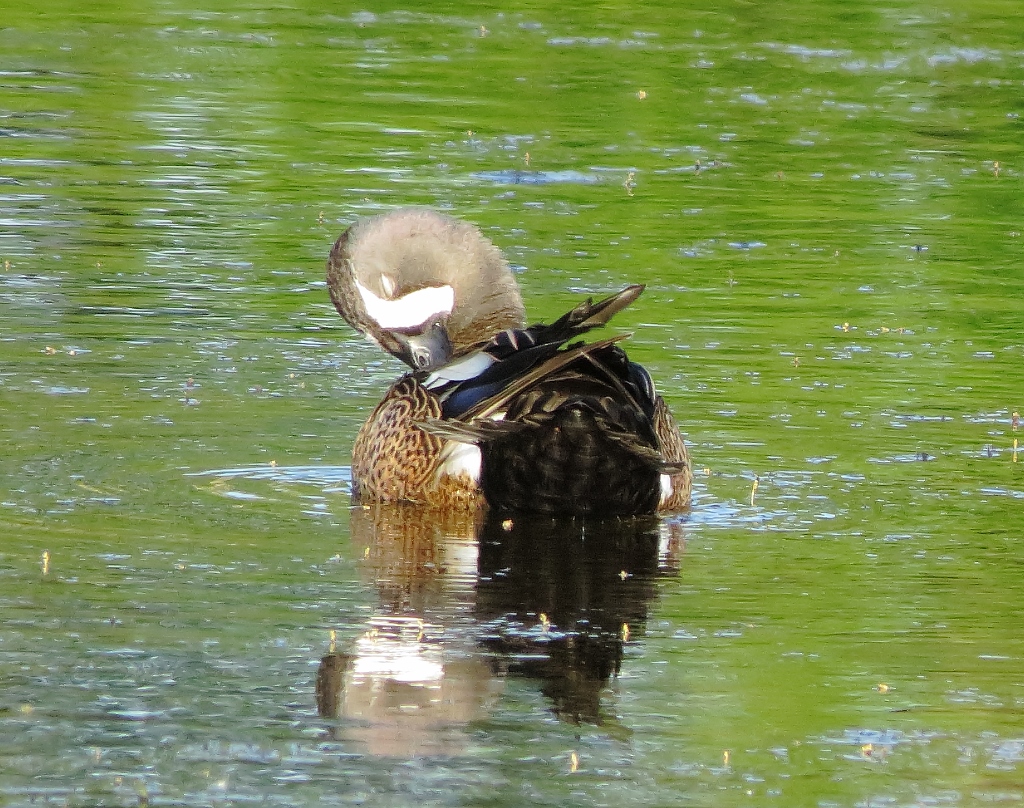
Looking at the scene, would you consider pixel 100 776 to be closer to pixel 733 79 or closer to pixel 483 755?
pixel 483 755

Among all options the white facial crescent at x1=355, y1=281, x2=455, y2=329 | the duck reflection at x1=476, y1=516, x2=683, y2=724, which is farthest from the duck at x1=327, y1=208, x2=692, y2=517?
the duck reflection at x1=476, y1=516, x2=683, y2=724

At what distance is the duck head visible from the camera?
8.74m

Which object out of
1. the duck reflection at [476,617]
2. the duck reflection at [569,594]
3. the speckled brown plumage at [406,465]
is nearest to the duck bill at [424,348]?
the speckled brown plumage at [406,465]

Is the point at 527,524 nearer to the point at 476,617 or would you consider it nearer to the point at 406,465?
the point at 406,465

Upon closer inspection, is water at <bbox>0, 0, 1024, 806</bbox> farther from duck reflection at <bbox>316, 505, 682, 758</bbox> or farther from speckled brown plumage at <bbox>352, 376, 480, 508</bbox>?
speckled brown plumage at <bbox>352, 376, 480, 508</bbox>

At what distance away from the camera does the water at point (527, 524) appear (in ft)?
17.4

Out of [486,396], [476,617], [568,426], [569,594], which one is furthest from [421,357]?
[476,617]

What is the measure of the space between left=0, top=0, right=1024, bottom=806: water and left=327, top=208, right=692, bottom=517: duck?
0.17 meters

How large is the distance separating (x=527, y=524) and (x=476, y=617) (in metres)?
1.39

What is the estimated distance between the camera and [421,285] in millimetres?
8945

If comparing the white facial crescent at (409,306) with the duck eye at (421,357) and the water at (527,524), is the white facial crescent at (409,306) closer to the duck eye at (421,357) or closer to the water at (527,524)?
the duck eye at (421,357)

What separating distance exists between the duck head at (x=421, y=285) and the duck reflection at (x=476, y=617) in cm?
97

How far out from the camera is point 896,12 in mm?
21297

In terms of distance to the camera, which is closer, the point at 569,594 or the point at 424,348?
the point at 569,594
